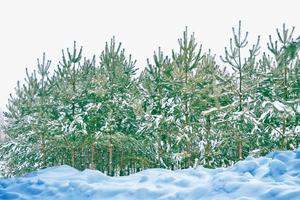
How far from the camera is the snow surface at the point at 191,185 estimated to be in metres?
6.97

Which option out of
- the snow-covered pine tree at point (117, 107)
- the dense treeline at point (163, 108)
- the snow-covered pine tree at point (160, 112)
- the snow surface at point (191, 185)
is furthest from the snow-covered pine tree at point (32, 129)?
the snow surface at point (191, 185)

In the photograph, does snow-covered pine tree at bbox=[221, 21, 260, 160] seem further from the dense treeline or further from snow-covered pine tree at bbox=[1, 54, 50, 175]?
snow-covered pine tree at bbox=[1, 54, 50, 175]

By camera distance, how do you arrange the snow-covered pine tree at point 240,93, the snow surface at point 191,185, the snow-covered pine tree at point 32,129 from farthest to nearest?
1. the snow-covered pine tree at point 32,129
2. the snow-covered pine tree at point 240,93
3. the snow surface at point 191,185

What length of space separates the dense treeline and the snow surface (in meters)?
5.31

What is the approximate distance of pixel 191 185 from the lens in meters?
8.15

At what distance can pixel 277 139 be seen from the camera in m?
16.4

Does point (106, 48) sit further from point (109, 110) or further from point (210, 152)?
point (210, 152)

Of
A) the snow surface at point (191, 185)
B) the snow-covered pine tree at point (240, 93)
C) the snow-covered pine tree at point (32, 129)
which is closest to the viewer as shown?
the snow surface at point (191, 185)

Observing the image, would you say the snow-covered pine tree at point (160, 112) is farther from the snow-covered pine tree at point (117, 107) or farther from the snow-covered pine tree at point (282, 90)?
the snow-covered pine tree at point (282, 90)

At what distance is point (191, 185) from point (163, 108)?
394 inches

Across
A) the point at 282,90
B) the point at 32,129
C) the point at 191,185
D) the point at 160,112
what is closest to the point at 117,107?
the point at 160,112

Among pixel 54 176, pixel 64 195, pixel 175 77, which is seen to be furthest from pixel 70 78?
pixel 64 195

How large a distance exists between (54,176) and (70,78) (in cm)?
930

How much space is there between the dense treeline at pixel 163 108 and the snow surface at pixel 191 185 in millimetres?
5315
